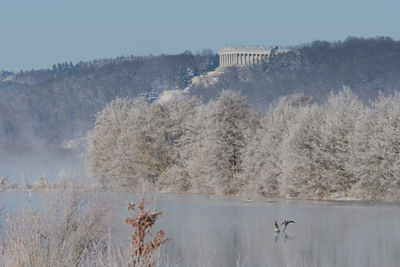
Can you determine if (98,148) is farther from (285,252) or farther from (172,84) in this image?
(172,84)

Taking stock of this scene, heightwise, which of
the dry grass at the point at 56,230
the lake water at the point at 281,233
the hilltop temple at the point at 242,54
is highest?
the hilltop temple at the point at 242,54

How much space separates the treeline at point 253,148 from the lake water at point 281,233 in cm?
247

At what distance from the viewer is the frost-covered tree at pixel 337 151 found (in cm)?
4256

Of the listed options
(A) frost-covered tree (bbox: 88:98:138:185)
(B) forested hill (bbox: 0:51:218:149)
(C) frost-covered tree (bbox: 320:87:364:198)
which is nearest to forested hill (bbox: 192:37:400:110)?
(B) forested hill (bbox: 0:51:218:149)

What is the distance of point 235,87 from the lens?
129875 millimetres

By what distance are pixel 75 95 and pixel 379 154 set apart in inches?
3736

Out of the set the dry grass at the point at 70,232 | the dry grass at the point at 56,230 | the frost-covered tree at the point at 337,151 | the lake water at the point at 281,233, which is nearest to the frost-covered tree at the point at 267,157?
the frost-covered tree at the point at 337,151

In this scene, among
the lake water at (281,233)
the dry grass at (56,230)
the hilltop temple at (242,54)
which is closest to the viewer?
the dry grass at (56,230)

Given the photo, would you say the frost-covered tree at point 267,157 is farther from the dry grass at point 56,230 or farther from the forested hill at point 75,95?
the forested hill at point 75,95

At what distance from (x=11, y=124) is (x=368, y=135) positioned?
280ft

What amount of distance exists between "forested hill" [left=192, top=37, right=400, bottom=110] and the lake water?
233 feet

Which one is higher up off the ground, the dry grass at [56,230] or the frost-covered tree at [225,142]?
the dry grass at [56,230]

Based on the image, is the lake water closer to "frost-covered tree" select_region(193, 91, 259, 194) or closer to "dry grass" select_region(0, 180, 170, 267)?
"dry grass" select_region(0, 180, 170, 267)

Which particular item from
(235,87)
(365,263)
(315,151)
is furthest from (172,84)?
(365,263)
